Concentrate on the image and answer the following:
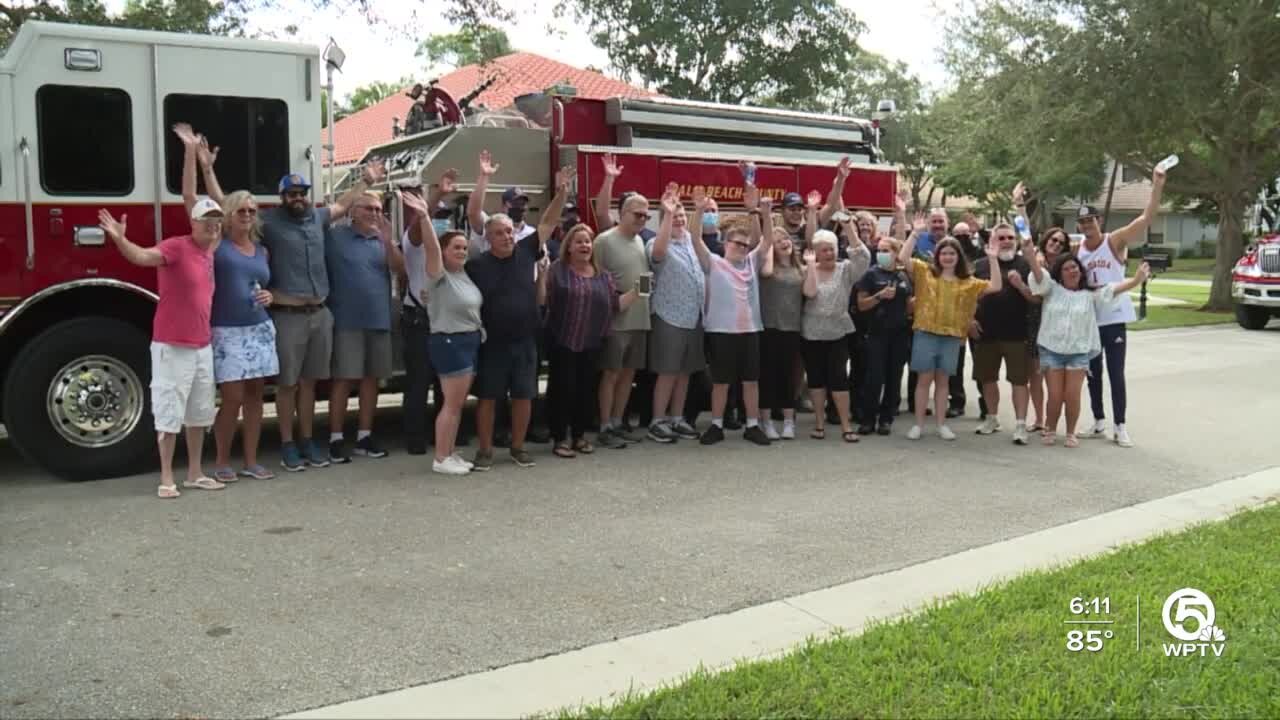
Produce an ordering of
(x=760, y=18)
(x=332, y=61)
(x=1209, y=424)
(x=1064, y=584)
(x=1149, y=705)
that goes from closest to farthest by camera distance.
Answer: (x=1149, y=705) → (x=1064, y=584) → (x=332, y=61) → (x=1209, y=424) → (x=760, y=18)

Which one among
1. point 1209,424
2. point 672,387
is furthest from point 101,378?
point 1209,424

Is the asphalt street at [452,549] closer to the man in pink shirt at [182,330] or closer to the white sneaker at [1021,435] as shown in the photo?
the white sneaker at [1021,435]

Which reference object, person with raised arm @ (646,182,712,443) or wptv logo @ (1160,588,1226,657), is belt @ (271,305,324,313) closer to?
person with raised arm @ (646,182,712,443)

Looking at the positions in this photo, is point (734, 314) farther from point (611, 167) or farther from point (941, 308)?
point (941, 308)

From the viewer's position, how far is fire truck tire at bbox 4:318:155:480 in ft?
22.7

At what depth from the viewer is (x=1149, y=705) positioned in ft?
12.4

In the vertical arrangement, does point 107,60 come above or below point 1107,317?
above

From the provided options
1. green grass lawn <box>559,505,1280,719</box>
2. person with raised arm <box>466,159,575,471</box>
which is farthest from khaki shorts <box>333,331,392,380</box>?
green grass lawn <box>559,505,1280,719</box>

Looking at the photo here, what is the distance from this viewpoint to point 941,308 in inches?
349

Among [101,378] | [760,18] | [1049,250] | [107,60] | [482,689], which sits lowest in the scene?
[482,689]

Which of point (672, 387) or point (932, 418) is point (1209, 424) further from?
point (672, 387)

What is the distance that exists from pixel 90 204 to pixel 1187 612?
271 inches

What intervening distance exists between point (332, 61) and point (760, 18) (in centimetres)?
2538

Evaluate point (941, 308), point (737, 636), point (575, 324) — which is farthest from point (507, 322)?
point (941, 308)
